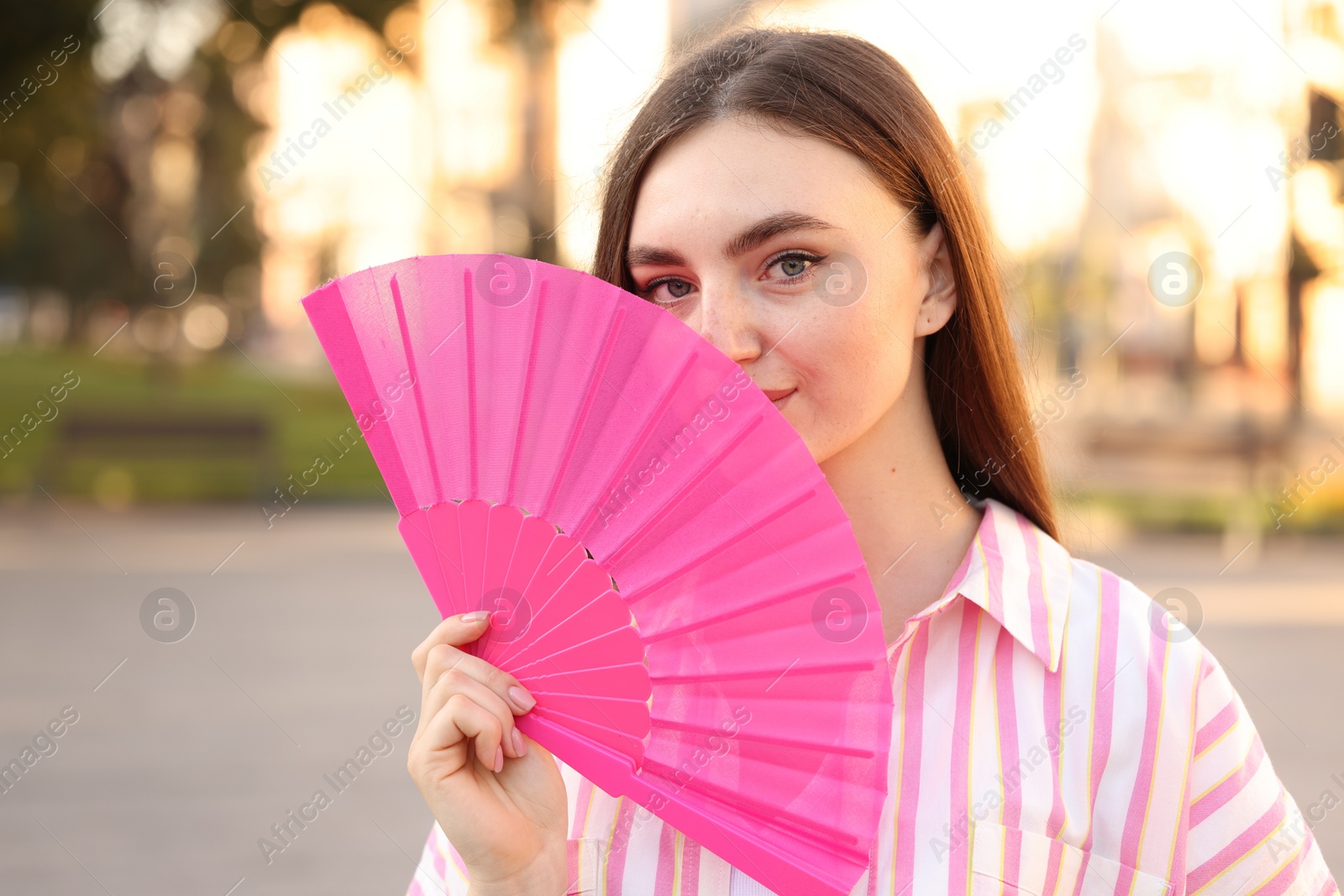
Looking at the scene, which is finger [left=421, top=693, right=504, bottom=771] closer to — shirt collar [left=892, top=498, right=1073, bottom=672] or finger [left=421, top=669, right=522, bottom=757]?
finger [left=421, top=669, right=522, bottom=757]

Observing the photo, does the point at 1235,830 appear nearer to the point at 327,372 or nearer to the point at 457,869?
the point at 457,869

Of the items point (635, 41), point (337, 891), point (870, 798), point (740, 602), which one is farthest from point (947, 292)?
point (635, 41)

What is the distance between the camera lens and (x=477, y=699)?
1275mm

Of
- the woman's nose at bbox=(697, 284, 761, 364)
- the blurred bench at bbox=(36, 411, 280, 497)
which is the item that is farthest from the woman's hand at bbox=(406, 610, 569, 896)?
the blurred bench at bbox=(36, 411, 280, 497)

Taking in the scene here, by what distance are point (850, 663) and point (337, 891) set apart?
331cm

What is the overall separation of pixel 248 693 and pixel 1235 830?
5413mm

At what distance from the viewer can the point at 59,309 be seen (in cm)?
2770

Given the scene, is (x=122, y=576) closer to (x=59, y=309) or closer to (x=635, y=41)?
(x=635, y=41)

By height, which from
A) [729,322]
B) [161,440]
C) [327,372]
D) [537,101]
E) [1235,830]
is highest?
[537,101]

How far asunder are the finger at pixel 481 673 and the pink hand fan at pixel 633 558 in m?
0.02

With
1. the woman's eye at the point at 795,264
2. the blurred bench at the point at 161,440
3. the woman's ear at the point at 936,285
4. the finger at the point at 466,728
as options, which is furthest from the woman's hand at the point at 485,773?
the blurred bench at the point at 161,440

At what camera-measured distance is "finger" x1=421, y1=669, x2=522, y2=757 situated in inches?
50.4

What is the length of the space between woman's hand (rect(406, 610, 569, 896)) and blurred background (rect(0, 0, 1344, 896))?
0.78 m

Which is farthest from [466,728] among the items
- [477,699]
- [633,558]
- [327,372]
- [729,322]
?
[327,372]
